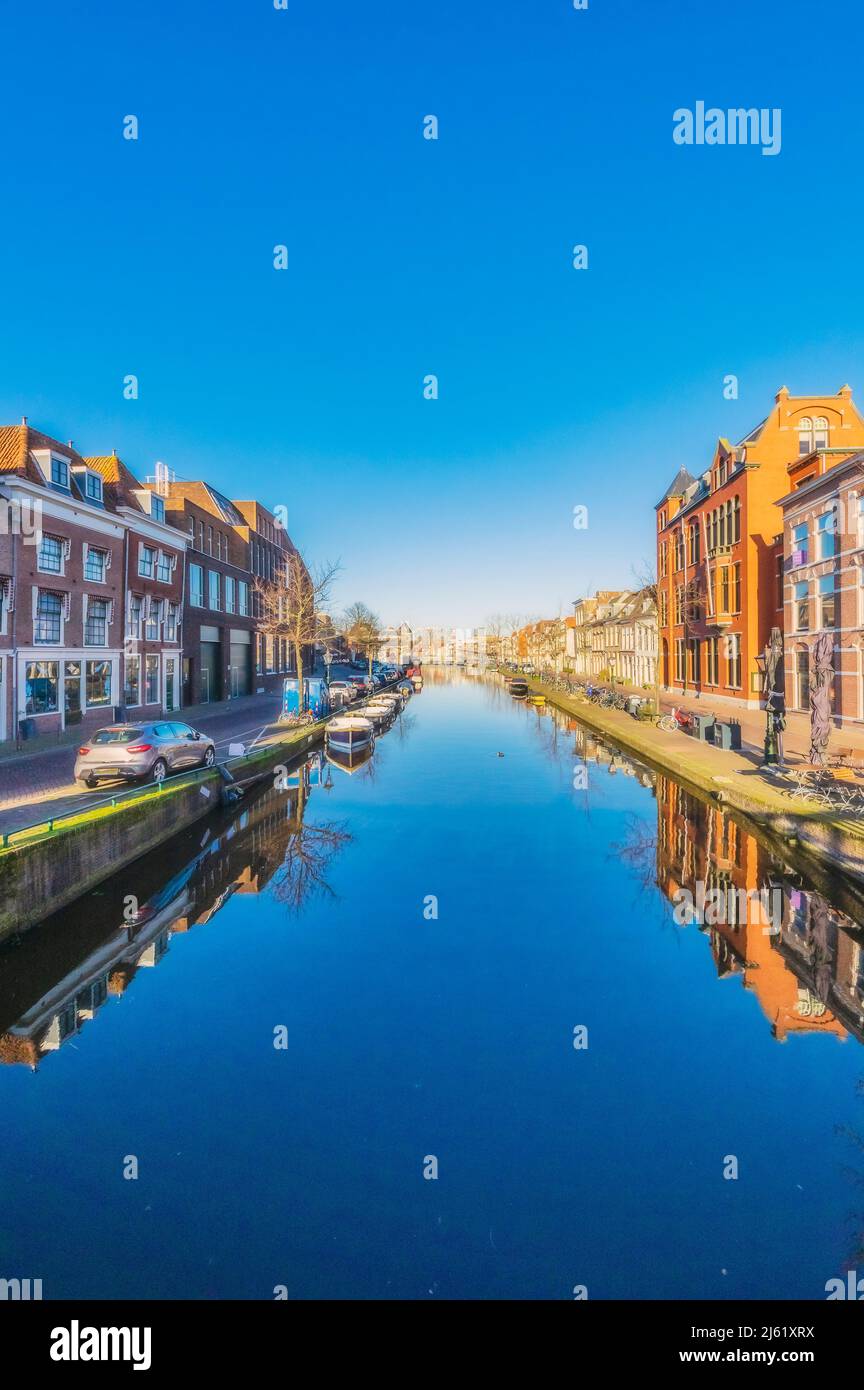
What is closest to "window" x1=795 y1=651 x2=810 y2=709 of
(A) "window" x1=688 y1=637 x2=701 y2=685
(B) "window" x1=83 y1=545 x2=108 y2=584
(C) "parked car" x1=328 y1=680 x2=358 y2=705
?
(A) "window" x1=688 y1=637 x2=701 y2=685

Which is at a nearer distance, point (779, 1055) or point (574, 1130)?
point (574, 1130)

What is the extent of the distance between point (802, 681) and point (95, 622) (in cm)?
3111

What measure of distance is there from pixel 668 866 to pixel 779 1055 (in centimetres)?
651

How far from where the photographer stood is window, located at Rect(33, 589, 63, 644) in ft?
76.3

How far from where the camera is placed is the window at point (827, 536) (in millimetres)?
26281

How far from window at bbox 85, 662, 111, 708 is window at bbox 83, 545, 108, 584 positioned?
139 inches

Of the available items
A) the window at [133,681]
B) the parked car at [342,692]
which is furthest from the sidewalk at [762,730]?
the window at [133,681]

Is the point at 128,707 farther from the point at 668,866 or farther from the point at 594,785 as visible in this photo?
the point at 668,866

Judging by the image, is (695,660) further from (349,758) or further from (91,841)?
(91,841)

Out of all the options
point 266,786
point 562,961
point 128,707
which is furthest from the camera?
point 128,707

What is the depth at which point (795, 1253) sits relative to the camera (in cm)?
450

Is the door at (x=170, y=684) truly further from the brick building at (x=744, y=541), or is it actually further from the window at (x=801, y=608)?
the window at (x=801, y=608)

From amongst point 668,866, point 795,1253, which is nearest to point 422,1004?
point 795,1253

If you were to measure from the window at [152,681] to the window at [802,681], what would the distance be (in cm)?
3070
